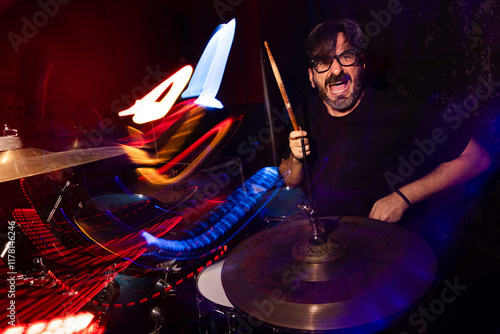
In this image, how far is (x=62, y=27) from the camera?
13.2ft

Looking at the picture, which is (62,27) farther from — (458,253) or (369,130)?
(458,253)

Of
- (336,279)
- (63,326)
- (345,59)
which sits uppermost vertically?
(345,59)

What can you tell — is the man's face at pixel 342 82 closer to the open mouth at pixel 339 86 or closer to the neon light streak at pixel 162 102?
the open mouth at pixel 339 86

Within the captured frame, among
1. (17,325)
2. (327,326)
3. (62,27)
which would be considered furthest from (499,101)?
(62,27)

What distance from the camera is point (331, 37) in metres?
1.85

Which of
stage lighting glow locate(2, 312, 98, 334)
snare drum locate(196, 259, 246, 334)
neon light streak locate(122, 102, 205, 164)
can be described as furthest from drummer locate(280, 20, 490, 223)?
neon light streak locate(122, 102, 205, 164)

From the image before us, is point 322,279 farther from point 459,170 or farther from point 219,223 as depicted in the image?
point 459,170

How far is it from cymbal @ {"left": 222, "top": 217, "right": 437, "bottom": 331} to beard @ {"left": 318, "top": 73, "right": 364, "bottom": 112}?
0.98m

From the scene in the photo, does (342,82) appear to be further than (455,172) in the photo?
Yes

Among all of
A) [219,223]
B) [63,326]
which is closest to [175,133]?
[219,223]

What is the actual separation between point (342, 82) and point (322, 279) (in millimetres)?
1384

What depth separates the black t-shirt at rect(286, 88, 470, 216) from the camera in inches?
70.0

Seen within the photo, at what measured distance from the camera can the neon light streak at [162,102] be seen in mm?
3885

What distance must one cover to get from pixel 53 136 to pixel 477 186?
4.50 m
